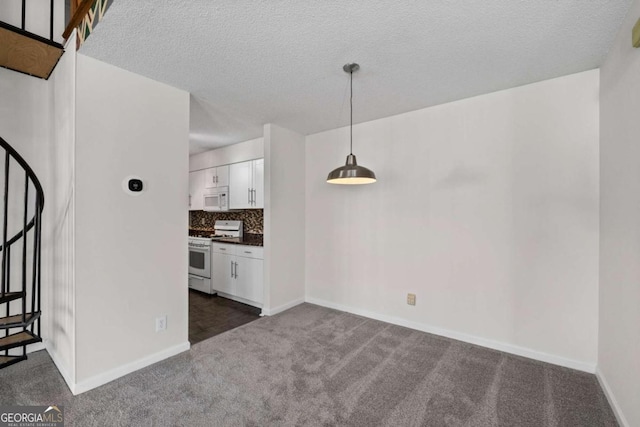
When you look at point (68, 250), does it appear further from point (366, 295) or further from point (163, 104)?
point (366, 295)

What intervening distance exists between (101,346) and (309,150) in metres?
3.18

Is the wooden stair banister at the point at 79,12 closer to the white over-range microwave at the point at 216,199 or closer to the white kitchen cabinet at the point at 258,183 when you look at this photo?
the white kitchen cabinet at the point at 258,183

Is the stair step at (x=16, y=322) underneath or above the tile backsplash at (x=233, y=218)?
underneath

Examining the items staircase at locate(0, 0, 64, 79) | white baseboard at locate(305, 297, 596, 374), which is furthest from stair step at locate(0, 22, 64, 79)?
white baseboard at locate(305, 297, 596, 374)

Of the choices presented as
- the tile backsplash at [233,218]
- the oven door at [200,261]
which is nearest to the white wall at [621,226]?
the tile backsplash at [233,218]

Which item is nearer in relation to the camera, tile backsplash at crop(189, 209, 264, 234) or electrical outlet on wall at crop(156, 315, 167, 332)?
electrical outlet on wall at crop(156, 315, 167, 332)

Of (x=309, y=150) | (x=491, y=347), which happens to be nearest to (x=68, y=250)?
(x=309, y=150)

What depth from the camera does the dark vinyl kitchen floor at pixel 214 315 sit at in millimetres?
3219

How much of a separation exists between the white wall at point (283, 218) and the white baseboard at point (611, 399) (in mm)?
3094

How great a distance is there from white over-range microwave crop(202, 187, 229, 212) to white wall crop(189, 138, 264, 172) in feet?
1.56

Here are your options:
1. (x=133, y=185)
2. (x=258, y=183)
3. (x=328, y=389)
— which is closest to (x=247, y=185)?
(x=258, y=183)

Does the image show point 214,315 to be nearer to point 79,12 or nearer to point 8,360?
point 8,360

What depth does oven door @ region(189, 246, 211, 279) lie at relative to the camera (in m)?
4.64

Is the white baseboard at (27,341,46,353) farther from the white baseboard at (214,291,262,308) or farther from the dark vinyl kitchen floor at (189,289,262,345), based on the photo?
the white baseboard at (214,291,262,308)
